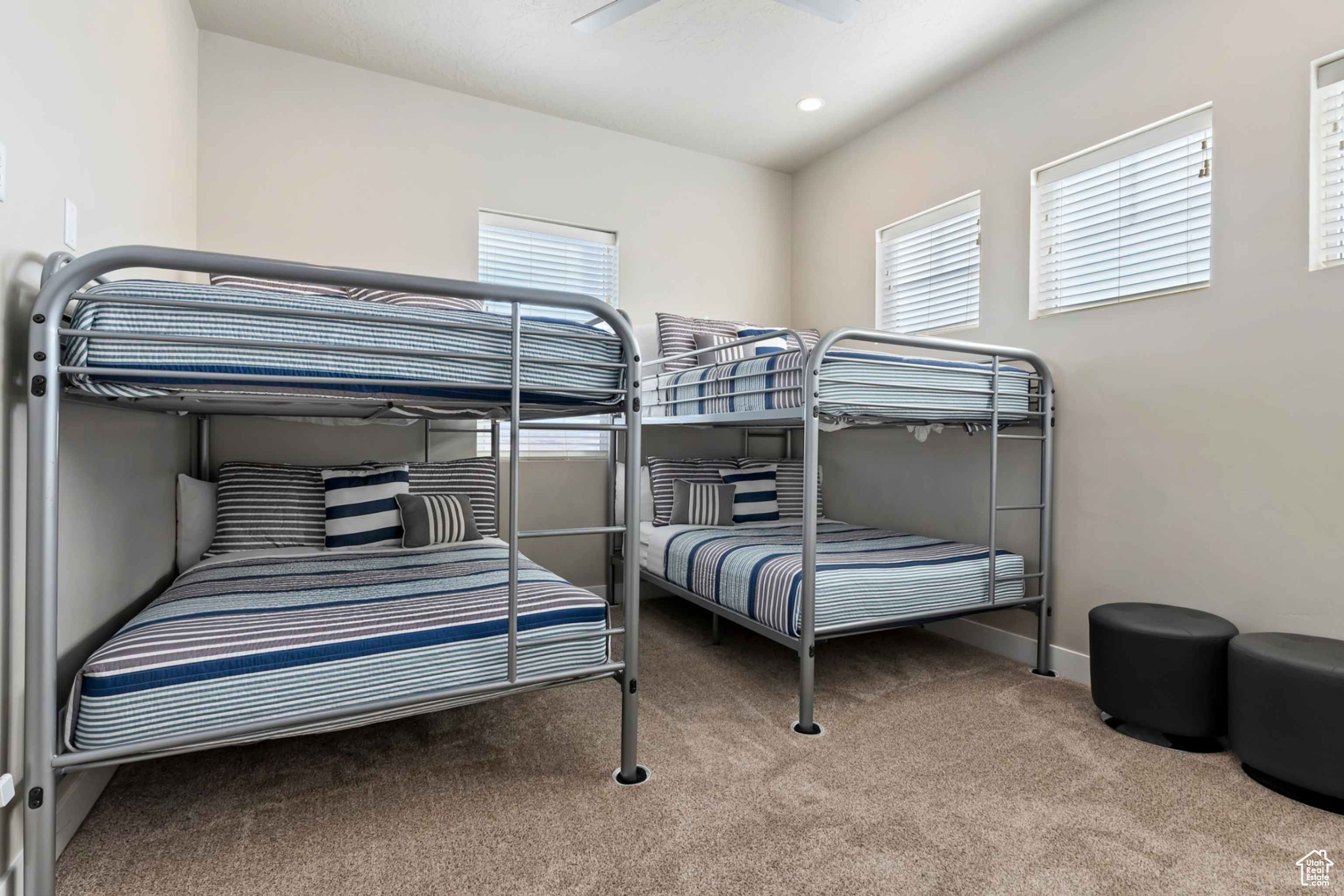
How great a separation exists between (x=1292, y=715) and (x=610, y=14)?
2727mm

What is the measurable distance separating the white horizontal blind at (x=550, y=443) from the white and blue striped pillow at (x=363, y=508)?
66 cm

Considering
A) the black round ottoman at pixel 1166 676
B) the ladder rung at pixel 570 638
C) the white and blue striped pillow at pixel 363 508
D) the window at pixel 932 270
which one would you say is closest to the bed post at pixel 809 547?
the ladder rung at pixel 570 638

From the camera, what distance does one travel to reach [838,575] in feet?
7.06

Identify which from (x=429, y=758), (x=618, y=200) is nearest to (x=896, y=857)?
(x=429, y=758)

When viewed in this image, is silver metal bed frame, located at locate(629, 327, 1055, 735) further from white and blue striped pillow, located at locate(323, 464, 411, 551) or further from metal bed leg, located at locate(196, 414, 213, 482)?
metal bed leg, located at locate(196, 414, 213, 482)

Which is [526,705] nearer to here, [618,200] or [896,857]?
[896,857]

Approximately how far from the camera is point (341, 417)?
8.59 ft

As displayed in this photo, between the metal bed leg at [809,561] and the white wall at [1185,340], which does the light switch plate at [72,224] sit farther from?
the white wall at [1185,340]

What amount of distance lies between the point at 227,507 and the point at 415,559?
0.82 metres

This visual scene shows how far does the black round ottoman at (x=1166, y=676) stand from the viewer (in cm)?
186

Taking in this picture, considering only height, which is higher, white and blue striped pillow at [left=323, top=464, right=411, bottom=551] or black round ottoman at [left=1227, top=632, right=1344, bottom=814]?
white and blue striped pillow at [left=323, top=464, right=411, bottom=551]

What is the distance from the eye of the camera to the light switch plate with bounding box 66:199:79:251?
140 centimetres

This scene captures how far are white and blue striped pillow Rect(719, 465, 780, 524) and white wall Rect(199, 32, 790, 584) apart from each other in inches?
23.1

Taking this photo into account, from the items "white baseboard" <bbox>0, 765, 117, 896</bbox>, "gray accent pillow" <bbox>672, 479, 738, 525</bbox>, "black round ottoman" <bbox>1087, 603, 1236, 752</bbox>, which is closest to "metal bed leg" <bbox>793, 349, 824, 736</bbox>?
"black round ottoman" <bbox>1087, 603, 1236, 752</bbox>
